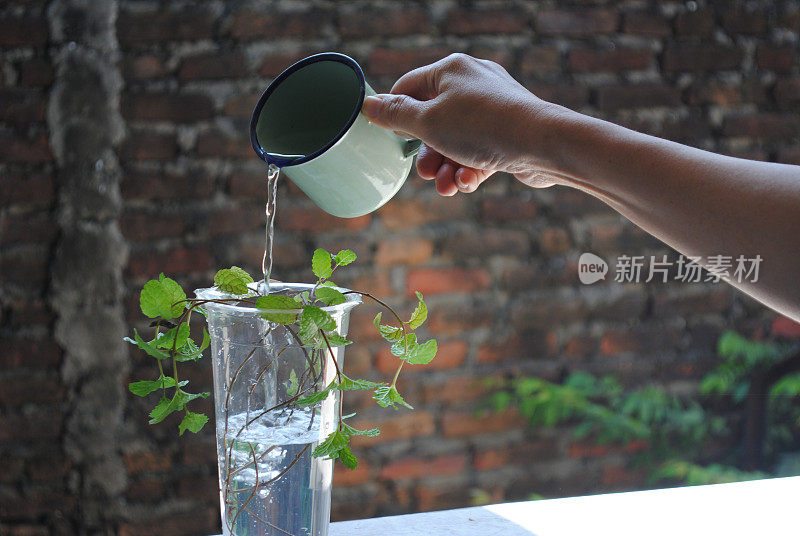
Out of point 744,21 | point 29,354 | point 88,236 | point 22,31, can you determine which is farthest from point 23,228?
point 744,21

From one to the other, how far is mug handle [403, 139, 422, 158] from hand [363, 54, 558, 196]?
0.02 meters

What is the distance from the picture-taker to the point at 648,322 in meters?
1.46

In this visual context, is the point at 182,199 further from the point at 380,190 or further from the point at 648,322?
the point at 648,322

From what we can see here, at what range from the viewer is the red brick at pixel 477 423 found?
1.38 m

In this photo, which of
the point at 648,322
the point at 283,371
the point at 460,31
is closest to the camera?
the point at 283,371

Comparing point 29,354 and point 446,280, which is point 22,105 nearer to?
point 29,354

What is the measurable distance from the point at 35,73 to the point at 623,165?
1.01 m

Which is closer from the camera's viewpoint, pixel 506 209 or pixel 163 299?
pixel 163 299

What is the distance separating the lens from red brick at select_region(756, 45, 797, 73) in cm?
147

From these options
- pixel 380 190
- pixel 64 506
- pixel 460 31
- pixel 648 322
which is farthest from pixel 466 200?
pixel 64 506

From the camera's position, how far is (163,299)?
584 millimetres

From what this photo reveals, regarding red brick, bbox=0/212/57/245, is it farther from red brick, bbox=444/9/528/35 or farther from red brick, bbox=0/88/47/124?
red brick, bbox=444/9/528/35

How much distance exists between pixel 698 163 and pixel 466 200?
2.52 ft

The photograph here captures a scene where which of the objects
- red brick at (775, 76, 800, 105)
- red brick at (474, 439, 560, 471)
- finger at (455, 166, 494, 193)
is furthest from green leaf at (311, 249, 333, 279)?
red brick at (775, 76, 800, 105)
